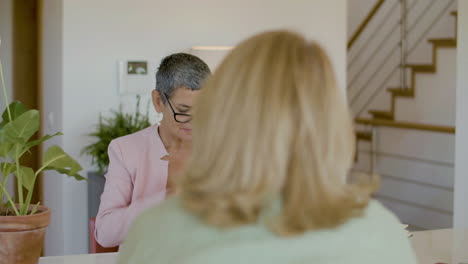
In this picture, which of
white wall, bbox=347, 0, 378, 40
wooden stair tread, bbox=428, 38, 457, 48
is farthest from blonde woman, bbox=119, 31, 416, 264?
white wall, bbox=347, 0, 378, 40

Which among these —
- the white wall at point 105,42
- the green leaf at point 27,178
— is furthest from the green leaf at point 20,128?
the white wall at point 105,42

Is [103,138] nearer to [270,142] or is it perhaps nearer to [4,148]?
[4,148]

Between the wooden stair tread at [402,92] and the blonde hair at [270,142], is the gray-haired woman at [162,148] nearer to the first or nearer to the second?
the blonde hair at [270,142]

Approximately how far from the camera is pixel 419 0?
6.68m

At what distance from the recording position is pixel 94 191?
4.00 meters

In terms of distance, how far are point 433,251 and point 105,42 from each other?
2.49 m

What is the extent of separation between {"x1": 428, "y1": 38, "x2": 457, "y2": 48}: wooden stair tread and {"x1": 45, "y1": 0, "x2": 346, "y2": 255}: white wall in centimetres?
217

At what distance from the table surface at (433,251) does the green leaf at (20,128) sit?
464 mm

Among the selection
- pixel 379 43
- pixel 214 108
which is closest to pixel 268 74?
pixel 214 108

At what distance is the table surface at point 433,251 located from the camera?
2.12 m

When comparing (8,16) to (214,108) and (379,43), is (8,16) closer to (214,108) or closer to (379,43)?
(379,43)

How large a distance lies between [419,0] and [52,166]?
17.8 ft

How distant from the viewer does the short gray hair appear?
2.38 metres

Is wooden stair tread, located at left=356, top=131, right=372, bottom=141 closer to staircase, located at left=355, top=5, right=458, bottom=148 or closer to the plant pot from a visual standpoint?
staircase, located at left=355, top=5, right=458, bottom=148
